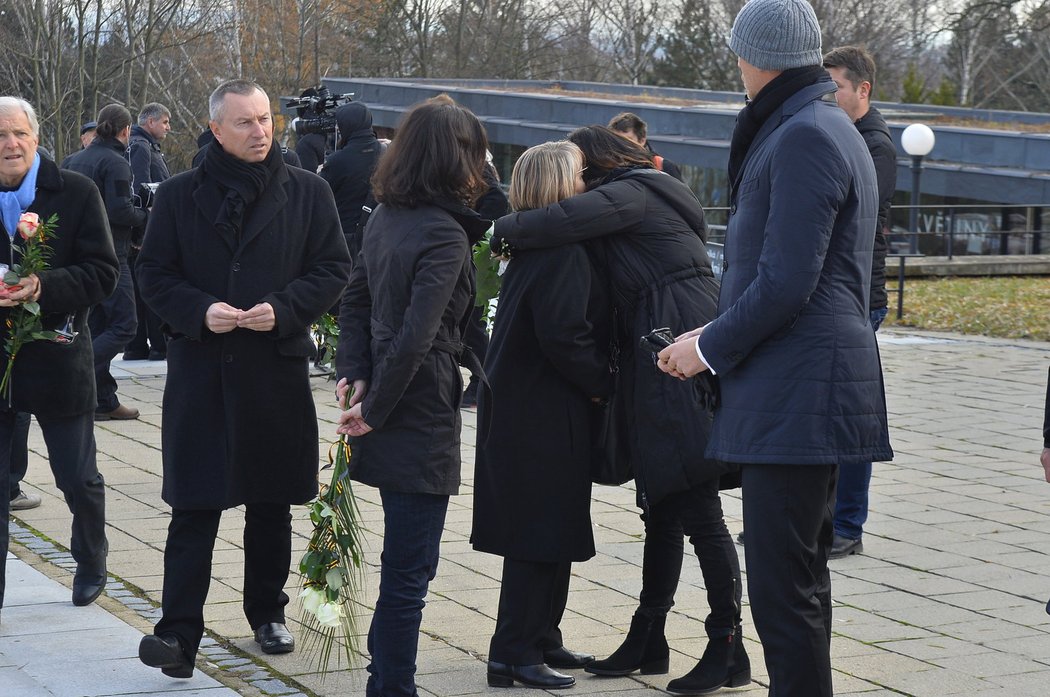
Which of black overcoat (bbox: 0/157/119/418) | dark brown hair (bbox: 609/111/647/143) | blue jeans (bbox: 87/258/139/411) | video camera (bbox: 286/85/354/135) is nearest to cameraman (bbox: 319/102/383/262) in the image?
video camera (bbox: 286/85/354/135)

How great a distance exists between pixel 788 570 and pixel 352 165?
6.90 m

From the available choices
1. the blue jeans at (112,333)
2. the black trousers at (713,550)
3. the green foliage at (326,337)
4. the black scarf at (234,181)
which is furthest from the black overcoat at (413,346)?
the blue jeans at (112,333)

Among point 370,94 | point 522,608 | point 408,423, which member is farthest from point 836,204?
point 370,94

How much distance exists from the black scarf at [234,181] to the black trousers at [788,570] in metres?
2.06

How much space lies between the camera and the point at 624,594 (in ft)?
18.1

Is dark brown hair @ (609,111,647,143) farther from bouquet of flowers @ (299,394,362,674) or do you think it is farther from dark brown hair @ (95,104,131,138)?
dark brown hair @ (95,104,131,138)

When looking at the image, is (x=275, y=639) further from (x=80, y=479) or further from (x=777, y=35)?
(x=777, y=35)

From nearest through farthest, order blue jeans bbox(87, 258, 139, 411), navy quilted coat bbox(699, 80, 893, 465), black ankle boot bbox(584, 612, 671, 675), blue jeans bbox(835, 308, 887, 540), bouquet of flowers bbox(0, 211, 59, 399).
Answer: navy quilted coat bbox(699, 80, 893, 465)
black ankle boot bbox(584, 612, 671, 675)
bouquet of flowers bbox(0, 211, 59, 399)
blue jeans bbox(835, 308, 887, 540)
blue jeans bbox(87, 258, 139, 411)

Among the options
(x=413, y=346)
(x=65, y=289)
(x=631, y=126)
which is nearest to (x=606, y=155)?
(x=413, y=346)

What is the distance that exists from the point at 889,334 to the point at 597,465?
439 inches

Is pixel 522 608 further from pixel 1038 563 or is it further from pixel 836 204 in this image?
pixel 1038 563

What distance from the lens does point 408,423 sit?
4.05 metres

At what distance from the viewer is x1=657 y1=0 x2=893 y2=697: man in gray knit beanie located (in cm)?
329

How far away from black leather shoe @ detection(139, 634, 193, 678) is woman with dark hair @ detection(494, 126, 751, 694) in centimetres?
138
